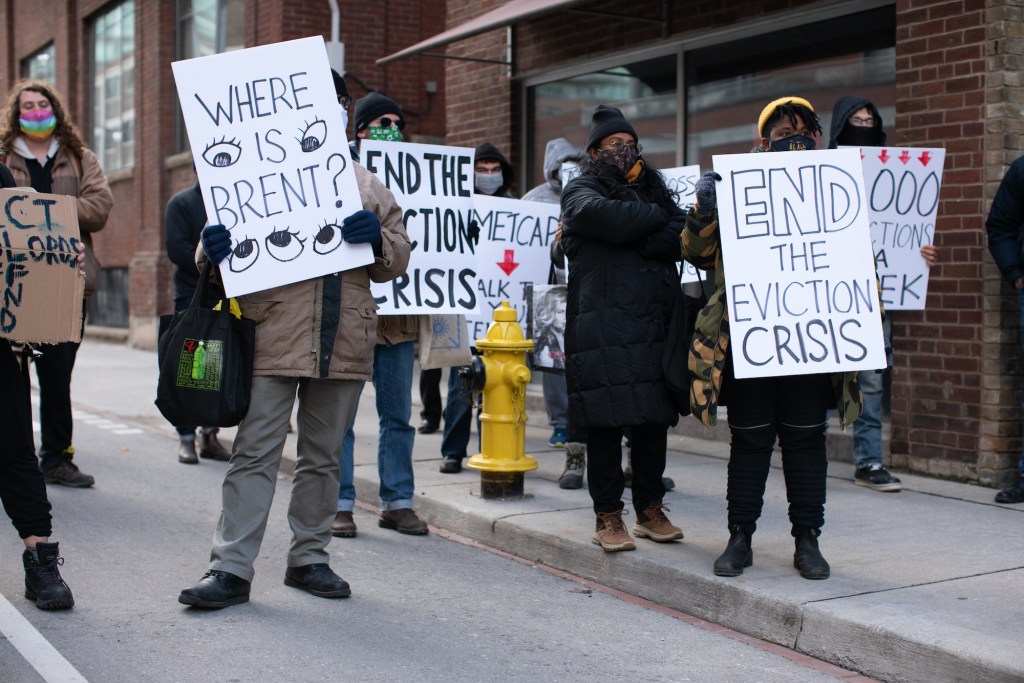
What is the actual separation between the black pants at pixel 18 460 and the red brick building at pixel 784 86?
16.3 feet

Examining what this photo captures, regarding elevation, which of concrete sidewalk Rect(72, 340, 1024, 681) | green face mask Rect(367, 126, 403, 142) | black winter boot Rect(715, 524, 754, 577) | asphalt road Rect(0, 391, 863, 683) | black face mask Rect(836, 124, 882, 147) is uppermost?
black face mask Rect(836, 124, 882, 147)

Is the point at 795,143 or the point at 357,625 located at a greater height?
the point at 795,143

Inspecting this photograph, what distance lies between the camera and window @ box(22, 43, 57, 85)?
83.9ft

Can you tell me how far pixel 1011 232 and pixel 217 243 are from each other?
4205mm

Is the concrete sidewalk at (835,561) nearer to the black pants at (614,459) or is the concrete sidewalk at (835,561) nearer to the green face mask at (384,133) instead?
the black pants at (614,459)

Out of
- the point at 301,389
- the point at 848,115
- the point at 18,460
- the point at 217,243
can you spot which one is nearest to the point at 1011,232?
the point at 848,115

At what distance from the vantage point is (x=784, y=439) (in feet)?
16.3

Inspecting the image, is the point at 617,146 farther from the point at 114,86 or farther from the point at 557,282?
the point at 114,86

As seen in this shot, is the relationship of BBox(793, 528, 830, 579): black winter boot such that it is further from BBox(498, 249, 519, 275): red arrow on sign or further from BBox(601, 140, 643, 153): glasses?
BBox(498, 249, 519, 275): red arrow on sign

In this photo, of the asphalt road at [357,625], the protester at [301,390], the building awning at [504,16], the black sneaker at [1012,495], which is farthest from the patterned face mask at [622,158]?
the building awning at [504,16]

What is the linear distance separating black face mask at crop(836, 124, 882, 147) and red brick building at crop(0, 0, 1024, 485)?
378 millimetres

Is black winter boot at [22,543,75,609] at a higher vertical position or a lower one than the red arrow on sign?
lower

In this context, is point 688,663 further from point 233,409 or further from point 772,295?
point 233,409

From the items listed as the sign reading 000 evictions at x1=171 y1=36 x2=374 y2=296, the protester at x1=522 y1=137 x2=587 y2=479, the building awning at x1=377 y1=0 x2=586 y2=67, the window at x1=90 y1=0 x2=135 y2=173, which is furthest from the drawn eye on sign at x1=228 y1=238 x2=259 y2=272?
the window at x1=90 y1=0 x2=135 y2=173
